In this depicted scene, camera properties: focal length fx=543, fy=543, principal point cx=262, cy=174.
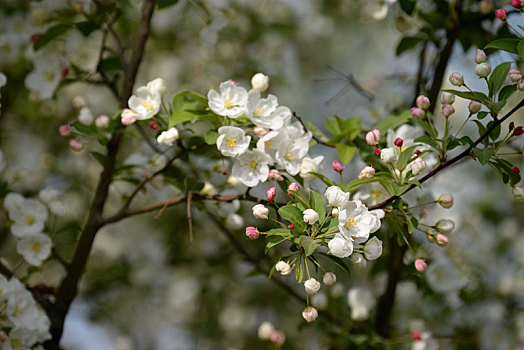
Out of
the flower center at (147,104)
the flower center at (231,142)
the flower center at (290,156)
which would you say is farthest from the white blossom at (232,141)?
the flower center at (147,104)

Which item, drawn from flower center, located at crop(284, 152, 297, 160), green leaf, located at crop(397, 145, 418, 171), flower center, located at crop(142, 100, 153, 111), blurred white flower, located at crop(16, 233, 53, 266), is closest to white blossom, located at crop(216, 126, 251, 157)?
flower center, located at crop(284, 152, 297, 160)

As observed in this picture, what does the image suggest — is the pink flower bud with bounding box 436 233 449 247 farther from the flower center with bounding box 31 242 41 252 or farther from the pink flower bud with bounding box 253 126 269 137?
the flower center with bounding box 31 242 41 252

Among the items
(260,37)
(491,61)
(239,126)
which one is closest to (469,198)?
(260,37)

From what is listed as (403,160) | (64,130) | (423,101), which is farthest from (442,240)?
(64,130)

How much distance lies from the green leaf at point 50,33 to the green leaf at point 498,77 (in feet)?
4.22

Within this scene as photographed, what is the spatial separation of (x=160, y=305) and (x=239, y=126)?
2.47 metres

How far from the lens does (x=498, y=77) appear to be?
3.97 feet

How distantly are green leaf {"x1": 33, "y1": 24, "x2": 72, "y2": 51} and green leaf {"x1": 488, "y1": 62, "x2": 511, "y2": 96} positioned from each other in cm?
129

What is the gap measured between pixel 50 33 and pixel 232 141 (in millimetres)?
853

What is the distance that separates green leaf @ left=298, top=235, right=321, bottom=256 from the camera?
108cm

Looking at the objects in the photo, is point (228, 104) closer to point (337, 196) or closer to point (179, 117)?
point (179, 117)

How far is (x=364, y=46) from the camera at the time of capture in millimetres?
5082

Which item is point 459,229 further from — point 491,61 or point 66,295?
point 66,295

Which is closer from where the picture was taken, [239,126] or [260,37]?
[239,126]
